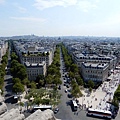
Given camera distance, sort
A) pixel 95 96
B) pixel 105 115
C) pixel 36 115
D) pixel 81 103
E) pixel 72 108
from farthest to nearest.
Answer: pixel 95 96 → pixel 81 103 → pixel 72 108 → pixel 105 115 → pixel 36 115

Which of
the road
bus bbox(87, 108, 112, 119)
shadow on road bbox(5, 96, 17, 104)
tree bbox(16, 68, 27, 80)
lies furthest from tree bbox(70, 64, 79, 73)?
bus bbox(87, 108, 112, 119)

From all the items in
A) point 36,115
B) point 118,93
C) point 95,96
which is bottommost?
point 95,96

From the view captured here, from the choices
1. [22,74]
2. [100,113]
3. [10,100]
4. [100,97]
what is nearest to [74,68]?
[22,74]

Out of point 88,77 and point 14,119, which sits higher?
point 14,119

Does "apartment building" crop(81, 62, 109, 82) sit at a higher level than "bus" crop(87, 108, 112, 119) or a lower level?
higher

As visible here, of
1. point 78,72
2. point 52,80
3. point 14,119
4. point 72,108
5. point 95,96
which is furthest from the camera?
point 78,72

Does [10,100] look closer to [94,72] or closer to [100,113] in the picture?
[100,113]

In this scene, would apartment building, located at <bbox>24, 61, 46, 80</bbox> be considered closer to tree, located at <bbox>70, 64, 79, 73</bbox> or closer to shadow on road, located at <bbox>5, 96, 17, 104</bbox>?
tree, located at <bbox>70, 64, 79, 73</bbox>

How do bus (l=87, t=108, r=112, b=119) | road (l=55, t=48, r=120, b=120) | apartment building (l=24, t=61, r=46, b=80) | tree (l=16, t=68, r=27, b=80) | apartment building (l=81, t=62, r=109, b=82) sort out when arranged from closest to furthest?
road (l=55, t=48, r=120, b=120) < bus (l=87, t=108, r=112, b=119) < tree (l=16, t=68, r=27, b=80) < apartment building (l=81, t=62, r=109, b=82) < apartment building (l=24, t=61, r=46, b=80)

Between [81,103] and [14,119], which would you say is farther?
[81,103]

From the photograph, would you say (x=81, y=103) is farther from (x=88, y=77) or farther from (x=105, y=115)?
(x=88, y=77)

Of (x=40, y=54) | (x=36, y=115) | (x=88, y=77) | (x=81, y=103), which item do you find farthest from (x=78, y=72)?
(x=36, y=115)
